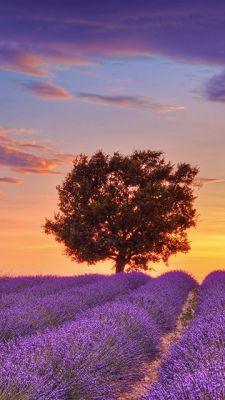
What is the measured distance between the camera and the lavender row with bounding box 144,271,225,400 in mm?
3265

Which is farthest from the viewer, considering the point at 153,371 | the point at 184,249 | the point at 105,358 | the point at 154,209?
the point at 184,249

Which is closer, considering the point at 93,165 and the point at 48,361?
the point at 48,361

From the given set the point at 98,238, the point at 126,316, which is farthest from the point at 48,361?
the point at 98,238

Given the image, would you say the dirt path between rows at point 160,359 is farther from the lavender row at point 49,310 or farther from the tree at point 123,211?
the tree at point 123,211

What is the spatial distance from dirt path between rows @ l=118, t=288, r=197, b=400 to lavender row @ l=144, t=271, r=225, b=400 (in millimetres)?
318

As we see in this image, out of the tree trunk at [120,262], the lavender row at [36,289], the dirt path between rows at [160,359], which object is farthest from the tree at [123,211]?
the dirt path between rows at [160,359]

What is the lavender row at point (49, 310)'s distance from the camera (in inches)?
292

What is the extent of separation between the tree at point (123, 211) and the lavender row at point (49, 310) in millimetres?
5708

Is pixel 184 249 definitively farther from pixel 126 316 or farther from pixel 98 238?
pixel 126 316

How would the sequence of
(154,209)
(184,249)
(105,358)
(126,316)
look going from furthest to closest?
(184,249) < (154,209) < (126,316) < (105,358)

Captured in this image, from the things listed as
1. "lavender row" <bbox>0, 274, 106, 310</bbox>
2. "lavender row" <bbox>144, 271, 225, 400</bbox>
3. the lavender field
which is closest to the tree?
"lavender row" <bbox>0, 274, 106, 310</bbox>

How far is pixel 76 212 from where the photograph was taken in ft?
63.2

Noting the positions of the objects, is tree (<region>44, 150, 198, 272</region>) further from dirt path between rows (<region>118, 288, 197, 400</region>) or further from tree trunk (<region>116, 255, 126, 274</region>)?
dirt path between rows (<region>118, 288, 197, 400</region>)

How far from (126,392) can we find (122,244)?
13.3m
